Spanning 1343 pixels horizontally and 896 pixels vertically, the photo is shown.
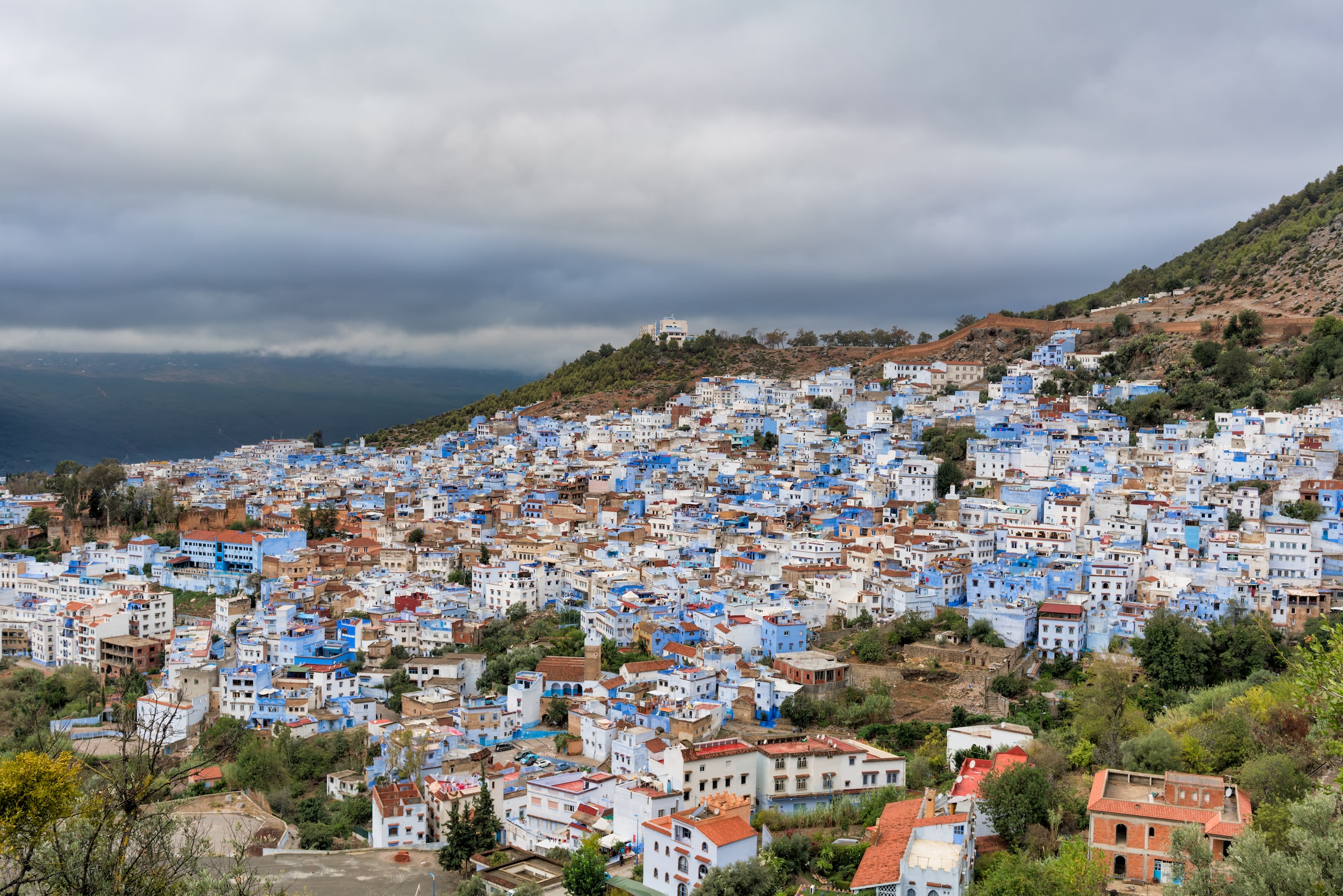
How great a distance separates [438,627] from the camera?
2198 centimetres

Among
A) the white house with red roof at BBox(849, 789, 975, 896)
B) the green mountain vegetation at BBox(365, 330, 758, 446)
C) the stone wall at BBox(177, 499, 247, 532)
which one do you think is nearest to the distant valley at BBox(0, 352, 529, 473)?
the green mountain vegetation at BBox(365, 330, 758, 446)

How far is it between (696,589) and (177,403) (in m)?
86.9

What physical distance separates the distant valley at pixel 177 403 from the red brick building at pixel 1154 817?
65645 mm

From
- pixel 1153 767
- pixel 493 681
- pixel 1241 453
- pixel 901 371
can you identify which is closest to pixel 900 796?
pixel 1153 767

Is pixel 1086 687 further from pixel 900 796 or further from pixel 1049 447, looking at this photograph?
pixel 1049 447

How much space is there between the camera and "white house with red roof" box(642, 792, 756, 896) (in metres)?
11.3

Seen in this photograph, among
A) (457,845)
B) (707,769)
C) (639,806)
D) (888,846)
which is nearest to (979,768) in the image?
(888,846)

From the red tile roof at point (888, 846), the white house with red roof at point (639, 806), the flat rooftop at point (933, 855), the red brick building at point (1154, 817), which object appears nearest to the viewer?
the red brick building at point (1154, 817)

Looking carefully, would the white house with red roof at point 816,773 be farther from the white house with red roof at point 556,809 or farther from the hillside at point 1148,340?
the hillside at point 1148,340

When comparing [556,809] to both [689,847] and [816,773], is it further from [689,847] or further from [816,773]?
[816,773]

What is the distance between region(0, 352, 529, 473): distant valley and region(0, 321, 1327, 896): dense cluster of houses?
4423 cm

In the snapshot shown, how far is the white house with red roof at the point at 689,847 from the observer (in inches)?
447

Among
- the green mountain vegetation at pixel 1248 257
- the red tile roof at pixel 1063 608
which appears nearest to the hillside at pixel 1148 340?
the green mountain vegetation at pixel 1248 257

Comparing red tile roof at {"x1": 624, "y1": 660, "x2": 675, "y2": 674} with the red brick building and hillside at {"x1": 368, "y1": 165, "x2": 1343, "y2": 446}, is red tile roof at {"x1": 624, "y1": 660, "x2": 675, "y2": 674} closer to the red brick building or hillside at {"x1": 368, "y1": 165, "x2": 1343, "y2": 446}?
the red brick building
